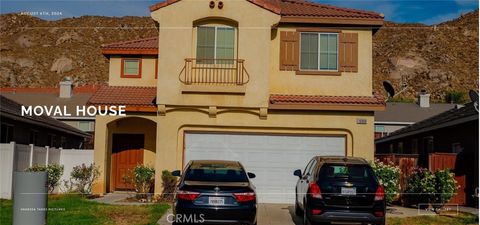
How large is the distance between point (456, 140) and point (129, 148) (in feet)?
40.9

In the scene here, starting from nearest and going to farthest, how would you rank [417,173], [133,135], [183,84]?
[417,173]
[183,84]
[133,135]

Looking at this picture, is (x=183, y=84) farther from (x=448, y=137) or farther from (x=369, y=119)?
(x=448, y=137)

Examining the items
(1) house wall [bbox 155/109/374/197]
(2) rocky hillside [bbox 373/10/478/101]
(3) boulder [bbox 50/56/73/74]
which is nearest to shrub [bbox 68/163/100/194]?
(1) house wall [bbox 155/109/374/197]

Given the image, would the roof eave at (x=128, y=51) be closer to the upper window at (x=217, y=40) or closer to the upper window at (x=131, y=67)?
the upper window at (x=131, y=67)

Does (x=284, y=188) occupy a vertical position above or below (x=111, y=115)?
below

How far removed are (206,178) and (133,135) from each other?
1051cm

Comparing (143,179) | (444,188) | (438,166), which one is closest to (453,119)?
(438,166)

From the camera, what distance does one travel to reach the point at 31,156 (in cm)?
1744

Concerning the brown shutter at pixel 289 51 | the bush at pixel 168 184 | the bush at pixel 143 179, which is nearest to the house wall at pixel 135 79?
the bush at pixel 143 179

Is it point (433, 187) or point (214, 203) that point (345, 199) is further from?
point (433, 187)

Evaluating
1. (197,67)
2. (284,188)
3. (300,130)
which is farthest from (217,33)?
(284,188)

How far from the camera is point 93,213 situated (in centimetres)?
1391

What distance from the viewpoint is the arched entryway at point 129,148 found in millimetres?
21141

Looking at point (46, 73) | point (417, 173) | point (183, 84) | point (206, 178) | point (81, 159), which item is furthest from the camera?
point (46, 73)
